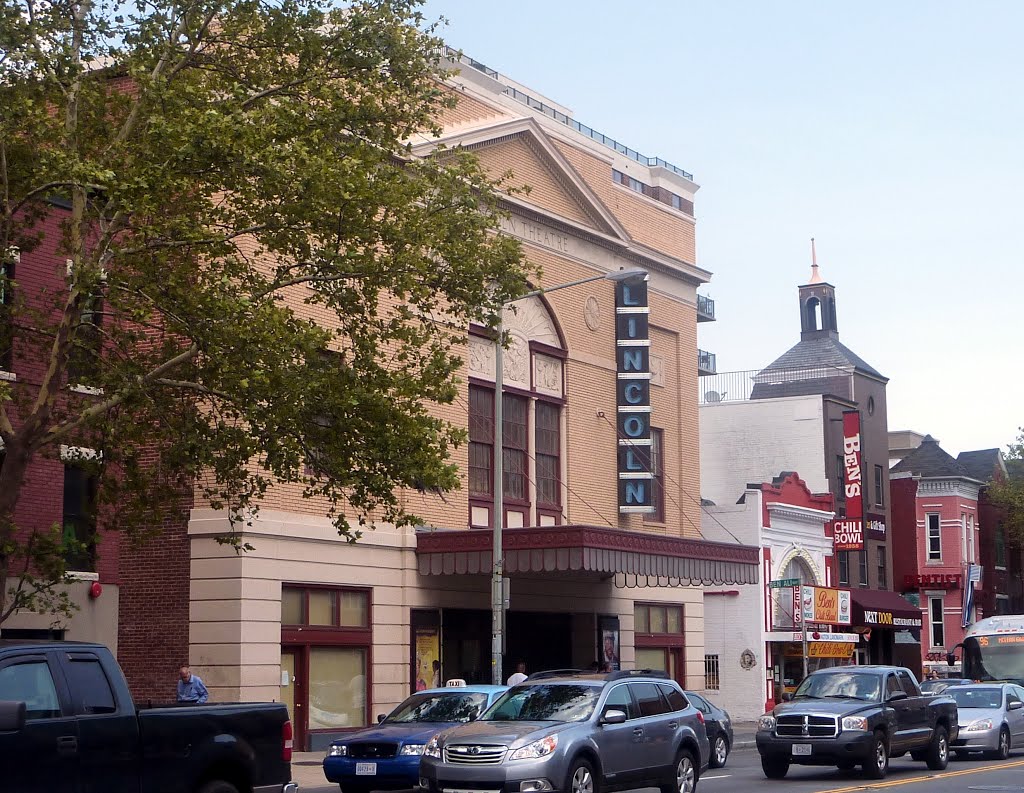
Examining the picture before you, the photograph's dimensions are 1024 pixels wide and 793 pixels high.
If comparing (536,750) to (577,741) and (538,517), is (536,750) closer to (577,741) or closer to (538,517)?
(577,741)

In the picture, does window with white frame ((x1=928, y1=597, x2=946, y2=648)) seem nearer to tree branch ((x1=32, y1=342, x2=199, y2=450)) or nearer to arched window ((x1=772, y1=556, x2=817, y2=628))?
arched window ((x1=772, y1=556, x2=817, y2=628))

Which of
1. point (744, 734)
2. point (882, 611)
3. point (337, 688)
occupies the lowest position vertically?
point (744, 734)

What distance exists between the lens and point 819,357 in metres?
62.7

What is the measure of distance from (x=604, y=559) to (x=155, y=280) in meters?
12.9

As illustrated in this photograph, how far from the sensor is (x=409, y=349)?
21266mm

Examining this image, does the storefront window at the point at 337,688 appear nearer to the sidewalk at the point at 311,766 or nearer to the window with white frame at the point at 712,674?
the sidewalk at the point at 311,766

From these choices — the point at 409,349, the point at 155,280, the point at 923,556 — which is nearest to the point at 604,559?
the point at 409,349

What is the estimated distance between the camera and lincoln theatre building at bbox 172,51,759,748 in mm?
28359

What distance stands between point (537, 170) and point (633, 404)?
6.38m

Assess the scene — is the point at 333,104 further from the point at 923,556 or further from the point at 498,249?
the point at 923,556

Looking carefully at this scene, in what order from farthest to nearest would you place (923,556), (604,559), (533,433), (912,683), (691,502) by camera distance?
(923,556) < (691,502) < (533,433) < (604,559) < (912,683)

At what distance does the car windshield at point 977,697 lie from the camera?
1114 inches

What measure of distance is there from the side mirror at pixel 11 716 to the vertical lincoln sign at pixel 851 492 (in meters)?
41.5

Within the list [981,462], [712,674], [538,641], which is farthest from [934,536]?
[538,641]
